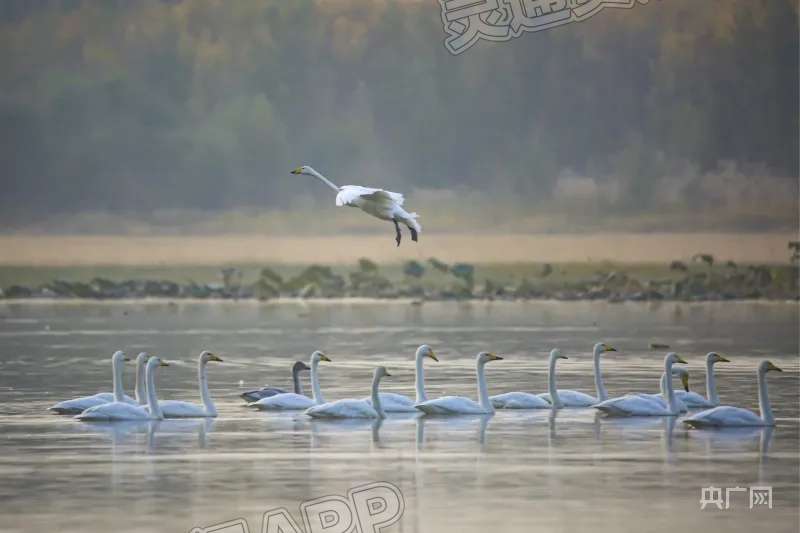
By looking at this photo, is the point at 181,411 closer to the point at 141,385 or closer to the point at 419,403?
the point at 141,385

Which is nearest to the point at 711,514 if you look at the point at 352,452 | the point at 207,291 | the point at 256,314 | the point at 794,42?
the point at 352,452

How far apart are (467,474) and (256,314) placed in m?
54.0

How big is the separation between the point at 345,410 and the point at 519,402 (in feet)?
9.45

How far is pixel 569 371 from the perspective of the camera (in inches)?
1380

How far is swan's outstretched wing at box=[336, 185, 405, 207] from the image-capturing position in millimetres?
22594

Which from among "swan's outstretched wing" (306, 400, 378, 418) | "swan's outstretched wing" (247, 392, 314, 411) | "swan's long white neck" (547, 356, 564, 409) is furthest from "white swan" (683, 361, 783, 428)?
"swan's outstretched wing" (247, 392, 314, 411)

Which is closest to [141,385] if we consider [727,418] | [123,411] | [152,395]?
[123,411]

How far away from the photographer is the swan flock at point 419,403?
79.8ft

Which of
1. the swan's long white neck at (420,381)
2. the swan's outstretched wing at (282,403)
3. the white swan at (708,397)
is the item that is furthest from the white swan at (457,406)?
the white swan at (708,397)

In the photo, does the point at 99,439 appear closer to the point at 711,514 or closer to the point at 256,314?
the point at 711,514

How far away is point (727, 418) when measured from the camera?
23781 millimetres

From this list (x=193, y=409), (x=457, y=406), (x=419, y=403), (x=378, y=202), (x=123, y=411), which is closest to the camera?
(x=378, y=202)

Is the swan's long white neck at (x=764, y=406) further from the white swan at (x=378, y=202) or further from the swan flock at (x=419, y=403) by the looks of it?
the white swan at (x=378, y=202)

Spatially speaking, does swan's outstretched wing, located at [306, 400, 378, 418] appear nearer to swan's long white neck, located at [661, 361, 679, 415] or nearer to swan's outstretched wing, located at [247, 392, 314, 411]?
swan's outstretched wing, located at [247, 392, 314, 411]
